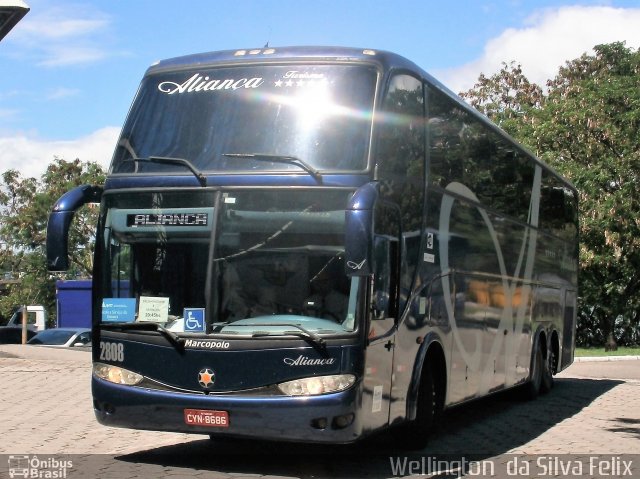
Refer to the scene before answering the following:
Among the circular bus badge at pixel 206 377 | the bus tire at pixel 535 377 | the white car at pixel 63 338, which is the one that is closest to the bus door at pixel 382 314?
the circular bus badge at pixel 206 377

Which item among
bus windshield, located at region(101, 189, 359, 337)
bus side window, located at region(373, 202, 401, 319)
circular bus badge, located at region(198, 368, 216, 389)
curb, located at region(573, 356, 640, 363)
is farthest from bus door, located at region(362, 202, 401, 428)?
curb, located at region(573, 356, 640, 363)

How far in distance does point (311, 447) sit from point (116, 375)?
2.51m

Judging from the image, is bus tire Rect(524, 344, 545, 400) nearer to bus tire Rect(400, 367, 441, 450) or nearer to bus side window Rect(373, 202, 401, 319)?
bus tire Rect(400, 367, 441, 450)

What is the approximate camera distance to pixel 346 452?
1051 cm

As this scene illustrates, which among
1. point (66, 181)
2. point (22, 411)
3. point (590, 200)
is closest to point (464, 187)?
point (22, 411)

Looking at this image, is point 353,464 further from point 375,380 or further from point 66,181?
point 66,181

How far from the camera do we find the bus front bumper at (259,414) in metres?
8.44

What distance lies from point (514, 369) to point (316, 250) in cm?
711

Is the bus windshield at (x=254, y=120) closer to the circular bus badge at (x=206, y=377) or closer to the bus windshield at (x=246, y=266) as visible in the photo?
the bus windshield at (x=246, y=266)

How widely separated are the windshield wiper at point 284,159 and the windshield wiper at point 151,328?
1.66 meters

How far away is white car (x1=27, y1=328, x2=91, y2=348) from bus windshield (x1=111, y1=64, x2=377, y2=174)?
753 inches

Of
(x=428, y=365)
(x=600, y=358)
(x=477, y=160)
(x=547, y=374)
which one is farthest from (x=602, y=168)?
(x=428, y=365)

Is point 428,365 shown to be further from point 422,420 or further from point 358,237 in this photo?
point 358,237

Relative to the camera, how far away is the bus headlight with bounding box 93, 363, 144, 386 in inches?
357
